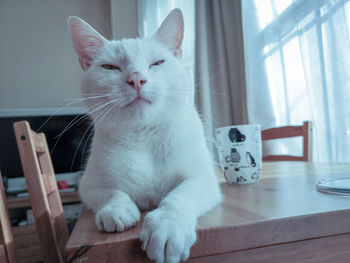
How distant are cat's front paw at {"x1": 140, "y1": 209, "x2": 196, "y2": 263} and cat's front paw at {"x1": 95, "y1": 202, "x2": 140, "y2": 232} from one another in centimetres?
5

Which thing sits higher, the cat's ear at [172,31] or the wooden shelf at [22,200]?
the cat's ear at [172,31]

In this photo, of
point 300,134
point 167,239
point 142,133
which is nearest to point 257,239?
point 167,239

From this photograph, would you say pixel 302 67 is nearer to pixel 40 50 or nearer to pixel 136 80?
pixel 136 80

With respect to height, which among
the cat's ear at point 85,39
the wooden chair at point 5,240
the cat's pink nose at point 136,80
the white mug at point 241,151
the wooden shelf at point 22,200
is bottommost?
the wooden shelf at point 22,200

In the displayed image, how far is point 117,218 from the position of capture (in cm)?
42

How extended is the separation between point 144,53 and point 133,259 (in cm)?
49

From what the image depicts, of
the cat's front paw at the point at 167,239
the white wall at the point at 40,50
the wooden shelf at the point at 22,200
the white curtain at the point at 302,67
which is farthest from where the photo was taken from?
the white wall at the point at 40,50

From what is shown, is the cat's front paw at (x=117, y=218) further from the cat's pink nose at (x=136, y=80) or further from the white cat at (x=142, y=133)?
Result: the cat's pink nose at (x=136, y=80)

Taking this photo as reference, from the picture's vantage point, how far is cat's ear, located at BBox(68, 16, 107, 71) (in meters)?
0.73

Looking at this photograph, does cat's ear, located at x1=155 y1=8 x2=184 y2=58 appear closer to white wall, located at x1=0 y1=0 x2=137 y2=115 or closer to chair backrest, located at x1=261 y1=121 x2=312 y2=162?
chair backrest, located at x1=261 y1=121 x2=312 y2=162

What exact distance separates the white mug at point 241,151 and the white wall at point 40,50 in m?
2.38

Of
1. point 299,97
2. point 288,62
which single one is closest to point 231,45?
point 288,62

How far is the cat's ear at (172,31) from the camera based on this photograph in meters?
0.74

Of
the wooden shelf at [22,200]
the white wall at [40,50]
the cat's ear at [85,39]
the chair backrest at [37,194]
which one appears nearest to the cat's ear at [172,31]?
the cat's ear at [85,39]
